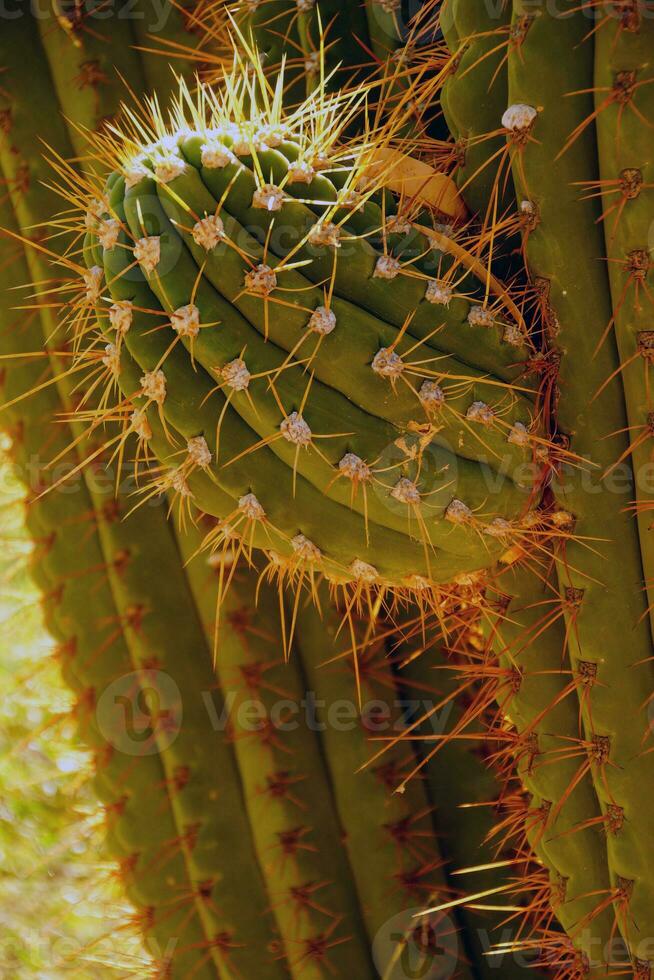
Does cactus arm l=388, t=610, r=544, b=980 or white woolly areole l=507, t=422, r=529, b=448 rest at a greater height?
white woolly areole l=507, t=422, r=529, b=448

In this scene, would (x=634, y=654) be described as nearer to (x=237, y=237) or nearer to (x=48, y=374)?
(x=237, y=237)

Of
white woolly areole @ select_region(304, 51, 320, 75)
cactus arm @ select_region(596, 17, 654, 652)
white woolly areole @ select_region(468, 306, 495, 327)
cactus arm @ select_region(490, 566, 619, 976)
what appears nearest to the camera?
cactus arm @ select_region(596, 17, 654, 652)

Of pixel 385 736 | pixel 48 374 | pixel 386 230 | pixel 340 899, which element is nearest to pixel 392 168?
pixel 386 230

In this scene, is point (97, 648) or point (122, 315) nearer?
point (122, 315)

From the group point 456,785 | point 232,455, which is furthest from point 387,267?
point 456,785

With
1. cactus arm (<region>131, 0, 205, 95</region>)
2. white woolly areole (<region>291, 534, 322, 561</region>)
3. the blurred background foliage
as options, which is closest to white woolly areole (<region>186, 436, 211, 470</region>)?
white woolly areole (<region>291, 534, 322, 561</region>)

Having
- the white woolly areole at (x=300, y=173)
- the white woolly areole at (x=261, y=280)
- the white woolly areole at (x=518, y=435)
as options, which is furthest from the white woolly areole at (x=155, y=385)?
the white woolly areole at (x=518, y=435)

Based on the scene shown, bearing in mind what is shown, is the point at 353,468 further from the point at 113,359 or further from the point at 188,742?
the point at 188,742

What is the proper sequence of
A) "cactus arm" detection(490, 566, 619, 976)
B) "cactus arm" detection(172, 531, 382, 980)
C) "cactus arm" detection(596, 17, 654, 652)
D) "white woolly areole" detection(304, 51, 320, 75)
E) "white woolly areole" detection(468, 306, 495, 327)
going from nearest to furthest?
1. "cactus arm" detection(596, 17, 654, 652)
2. "white woolly areole" detection(468, 306, 495, 327)
3. "cactus arm" detection(490, 566, 619, 976)
4. "white woolly areole" detection(304, 51, 320, 75)
5. "cactus arm" detection(172, 531, 382, 980)

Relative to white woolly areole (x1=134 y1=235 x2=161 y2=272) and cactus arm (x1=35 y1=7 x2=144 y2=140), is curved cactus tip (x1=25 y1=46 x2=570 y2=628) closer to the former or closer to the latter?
white woolly areole (x1=134 y1=235 x2=161 y2=272)
